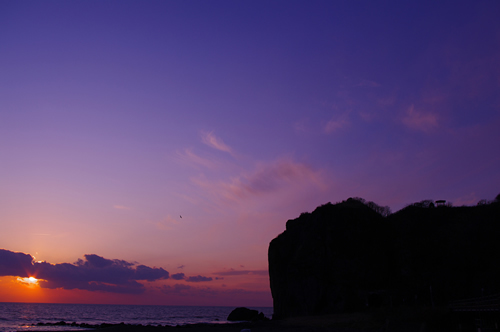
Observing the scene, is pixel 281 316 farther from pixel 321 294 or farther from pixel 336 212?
pixel 336 212

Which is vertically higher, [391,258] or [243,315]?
[391,258]

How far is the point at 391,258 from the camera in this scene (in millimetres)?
54781

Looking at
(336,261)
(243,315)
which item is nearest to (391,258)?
(336,261)

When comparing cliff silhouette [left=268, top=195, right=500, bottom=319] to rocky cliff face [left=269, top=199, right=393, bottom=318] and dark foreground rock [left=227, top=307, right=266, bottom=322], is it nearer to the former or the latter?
rocky cliff face [left=269, top=199, right=393, bottom=318]

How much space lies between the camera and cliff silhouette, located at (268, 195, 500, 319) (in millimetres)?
48562

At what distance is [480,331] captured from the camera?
24.9 m

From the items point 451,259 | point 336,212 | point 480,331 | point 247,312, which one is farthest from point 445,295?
point 247,312

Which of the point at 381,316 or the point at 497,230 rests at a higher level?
the point at 497,230

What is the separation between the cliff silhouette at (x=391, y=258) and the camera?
159ft

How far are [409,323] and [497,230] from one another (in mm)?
27472

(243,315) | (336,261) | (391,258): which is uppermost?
(391,258)

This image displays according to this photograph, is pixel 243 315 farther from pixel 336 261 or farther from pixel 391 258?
pixel 391 258

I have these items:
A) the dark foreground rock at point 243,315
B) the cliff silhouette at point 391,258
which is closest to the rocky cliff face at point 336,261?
the cliff silhouette at point 391,258

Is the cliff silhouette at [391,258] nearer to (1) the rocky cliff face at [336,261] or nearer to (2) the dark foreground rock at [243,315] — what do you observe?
(1) the rocky cliff face at [336,261]
